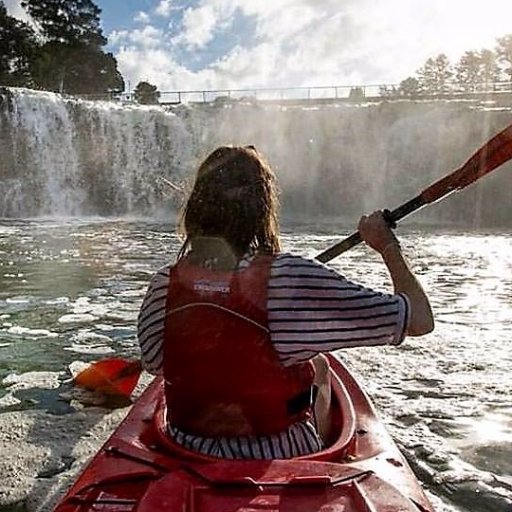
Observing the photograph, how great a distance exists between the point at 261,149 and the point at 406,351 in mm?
22139

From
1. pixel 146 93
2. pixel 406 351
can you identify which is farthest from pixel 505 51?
pixel 406 351

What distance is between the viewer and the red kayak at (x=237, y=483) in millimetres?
1711

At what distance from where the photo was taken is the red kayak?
67.4 inches

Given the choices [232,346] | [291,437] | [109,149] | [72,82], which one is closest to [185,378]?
[232,346]

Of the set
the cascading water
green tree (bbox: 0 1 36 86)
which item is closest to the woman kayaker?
the cascading water

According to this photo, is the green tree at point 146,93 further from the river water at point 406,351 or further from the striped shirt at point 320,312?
the striped shirt at point 320,312

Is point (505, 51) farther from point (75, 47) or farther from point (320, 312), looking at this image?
point (320, 312)

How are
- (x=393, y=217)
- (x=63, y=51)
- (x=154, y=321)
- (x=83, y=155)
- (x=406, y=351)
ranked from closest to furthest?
(x=154, y=321) → (x=393, y=217) → (x=406, y=351) → (x=83, y=155) → (x=63, y=51)

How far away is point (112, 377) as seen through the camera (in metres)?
4.77

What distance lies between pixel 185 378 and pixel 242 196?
55 centimetres

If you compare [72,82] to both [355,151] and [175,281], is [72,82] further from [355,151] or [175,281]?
[175,281]

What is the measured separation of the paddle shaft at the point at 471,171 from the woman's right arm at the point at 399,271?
0.21m

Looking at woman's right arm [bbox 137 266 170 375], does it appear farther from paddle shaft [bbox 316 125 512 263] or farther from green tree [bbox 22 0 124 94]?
green tree [bbox 22 0 124 94]

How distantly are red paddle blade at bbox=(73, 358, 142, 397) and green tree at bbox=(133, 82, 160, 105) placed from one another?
104ft
